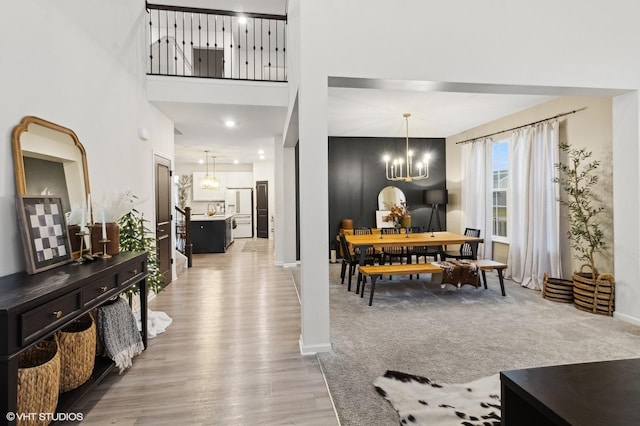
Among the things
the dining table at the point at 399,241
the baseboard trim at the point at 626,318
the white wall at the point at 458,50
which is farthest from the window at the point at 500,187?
the white wall at the point at 458,50

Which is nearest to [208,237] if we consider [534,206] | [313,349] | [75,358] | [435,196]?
[435,196]

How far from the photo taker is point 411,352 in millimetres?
2818

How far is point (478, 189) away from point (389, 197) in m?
1.93

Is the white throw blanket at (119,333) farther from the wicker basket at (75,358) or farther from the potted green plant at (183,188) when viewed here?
the potted green plant at (183,188)

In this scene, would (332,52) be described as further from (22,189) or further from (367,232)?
(367,232)

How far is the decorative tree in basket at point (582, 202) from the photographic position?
4027mm

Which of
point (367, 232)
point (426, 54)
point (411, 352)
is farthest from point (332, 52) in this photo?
point (367, 232)

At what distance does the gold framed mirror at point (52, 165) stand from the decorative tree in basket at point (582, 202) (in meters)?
5.29

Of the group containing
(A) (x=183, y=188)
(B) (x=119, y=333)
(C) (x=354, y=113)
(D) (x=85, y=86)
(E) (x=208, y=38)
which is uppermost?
(E) (x=208, y=38)

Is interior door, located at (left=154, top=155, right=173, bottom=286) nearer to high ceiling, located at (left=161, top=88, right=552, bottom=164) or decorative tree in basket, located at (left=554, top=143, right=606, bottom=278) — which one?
high ceiling, located at (left=161, top=88, right=552, bottom=164)

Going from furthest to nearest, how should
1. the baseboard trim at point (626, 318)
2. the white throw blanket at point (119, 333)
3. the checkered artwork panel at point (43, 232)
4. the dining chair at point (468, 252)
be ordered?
→ the dining chair at point (468, 252) → the baseboard trim at point (626, 318) → the white throw blanket at point (119, 333) → the checkered artwork panel at point (43, 232)

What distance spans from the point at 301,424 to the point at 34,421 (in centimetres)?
135

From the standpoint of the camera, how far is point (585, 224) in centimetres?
398
